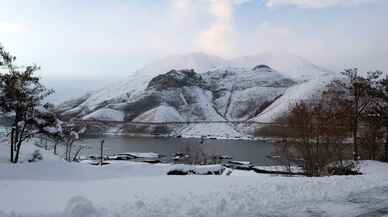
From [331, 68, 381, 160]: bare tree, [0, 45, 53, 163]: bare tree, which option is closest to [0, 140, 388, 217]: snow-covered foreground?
[0, 45, 53, 163]: bare tree

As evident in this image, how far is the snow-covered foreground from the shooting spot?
9258 mm

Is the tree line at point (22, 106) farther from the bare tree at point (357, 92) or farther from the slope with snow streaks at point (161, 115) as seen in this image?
the slope with snow streaks at point (161, 115)

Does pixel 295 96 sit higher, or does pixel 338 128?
pixel 295 96

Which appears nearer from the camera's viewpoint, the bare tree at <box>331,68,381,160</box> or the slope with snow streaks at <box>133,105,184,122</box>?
the bare tree at <box>331,68,381,160</box>

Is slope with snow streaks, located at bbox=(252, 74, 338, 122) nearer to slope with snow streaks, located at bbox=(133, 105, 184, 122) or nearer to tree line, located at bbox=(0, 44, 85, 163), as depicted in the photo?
slope with snow streaks, located at bbox=(133, 105, 184, 122)

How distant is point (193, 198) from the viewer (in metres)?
10.8

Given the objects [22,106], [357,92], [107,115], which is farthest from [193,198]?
[107,115]

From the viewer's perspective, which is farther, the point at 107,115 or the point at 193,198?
the point at 107,115

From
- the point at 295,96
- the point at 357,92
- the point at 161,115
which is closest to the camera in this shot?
the point at 357,92

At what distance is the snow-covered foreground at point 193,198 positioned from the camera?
30.4 feet

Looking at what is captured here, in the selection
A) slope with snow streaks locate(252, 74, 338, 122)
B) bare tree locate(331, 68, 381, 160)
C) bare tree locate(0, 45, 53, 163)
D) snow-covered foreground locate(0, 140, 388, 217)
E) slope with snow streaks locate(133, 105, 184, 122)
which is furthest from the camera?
slope with snow streaks locate(133, 105, 184, 122)

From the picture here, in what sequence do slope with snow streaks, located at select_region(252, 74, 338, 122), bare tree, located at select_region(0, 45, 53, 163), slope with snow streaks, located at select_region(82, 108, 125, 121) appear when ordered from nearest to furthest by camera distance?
bare tree, located at select_region(0, 45, 53, 163) → slope with snow streaks, located at select_region(252, 74, 338, 122) → slope with snow streaks, located at select_region(82, 108, 125, 121)

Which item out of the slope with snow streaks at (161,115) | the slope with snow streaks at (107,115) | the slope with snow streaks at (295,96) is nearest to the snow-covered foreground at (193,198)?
the slope with snow streaks at (295,96)

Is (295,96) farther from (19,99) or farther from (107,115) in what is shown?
(19,99)
